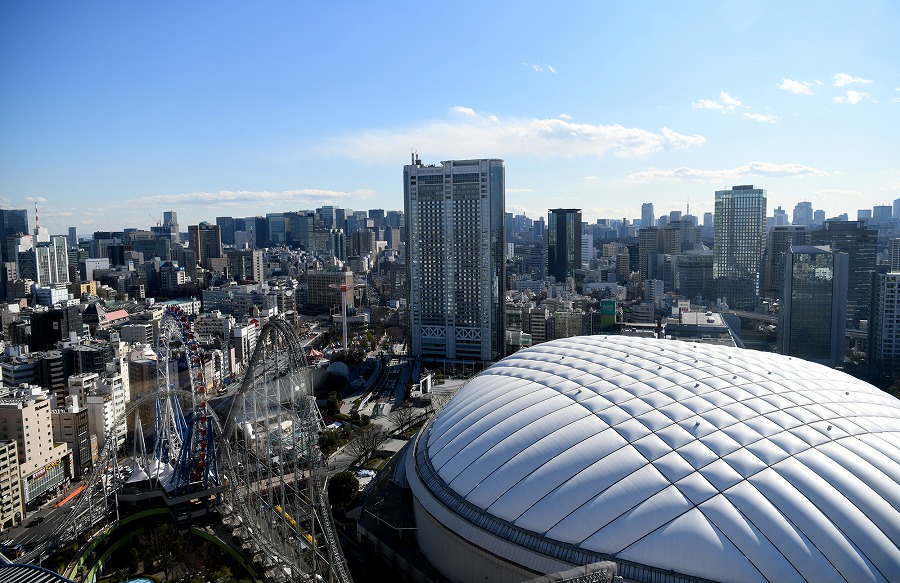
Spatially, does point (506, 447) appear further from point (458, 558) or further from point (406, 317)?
point (406, 317)

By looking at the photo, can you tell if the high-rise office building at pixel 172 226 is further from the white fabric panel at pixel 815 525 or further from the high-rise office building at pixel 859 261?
the white fabric panel at pixel 815 525

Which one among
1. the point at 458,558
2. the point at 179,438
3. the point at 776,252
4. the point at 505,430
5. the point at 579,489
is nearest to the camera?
the point at 579,489

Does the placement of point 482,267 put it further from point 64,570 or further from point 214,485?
point 64,570

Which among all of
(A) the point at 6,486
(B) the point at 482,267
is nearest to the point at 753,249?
(B) the point at 482,267

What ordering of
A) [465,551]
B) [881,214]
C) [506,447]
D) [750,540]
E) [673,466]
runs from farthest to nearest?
[881,214] < [506,447] < [465,551] < [673,466] < [750,540]

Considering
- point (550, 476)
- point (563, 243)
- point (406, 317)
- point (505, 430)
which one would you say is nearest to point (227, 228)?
point (563, 243)

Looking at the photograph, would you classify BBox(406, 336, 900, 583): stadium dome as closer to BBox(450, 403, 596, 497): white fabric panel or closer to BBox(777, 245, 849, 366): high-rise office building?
BBox(450, 403, 596, 497): white fabric panel
